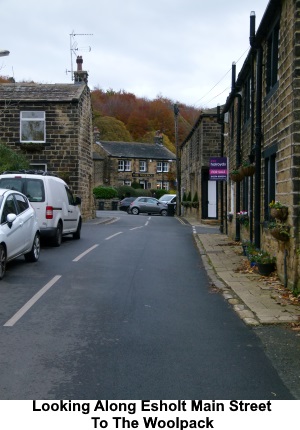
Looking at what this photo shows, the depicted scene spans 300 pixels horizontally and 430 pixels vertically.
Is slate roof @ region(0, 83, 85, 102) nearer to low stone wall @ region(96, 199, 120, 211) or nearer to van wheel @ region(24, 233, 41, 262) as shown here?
van wheel @ region(24, 233, 41, 262)

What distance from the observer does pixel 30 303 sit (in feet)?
28.4

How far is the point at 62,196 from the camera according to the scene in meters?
17.4

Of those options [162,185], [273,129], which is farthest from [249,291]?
[162,185]

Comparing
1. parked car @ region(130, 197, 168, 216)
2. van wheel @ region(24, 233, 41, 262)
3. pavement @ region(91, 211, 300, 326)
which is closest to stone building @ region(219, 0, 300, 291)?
pavement @ region(91, 211, 300, 326)

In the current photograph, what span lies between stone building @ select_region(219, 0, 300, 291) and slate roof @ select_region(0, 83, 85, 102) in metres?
12.7

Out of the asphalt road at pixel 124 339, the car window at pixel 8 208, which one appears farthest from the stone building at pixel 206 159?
the asphalt road at pixel 124 339

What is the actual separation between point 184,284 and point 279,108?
3900mm

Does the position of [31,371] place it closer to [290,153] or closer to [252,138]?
[290,153]

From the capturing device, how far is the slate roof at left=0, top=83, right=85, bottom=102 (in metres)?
29.7

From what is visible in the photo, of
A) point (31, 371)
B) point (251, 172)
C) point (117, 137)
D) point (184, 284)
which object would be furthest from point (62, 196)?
point (117, 137)

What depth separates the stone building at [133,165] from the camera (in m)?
73.1

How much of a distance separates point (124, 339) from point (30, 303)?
8.14 feet

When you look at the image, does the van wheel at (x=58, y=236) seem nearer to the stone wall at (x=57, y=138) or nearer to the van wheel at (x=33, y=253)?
the van wheel at (x=33, y=253)

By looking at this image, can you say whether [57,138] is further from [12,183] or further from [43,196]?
[43,196]
